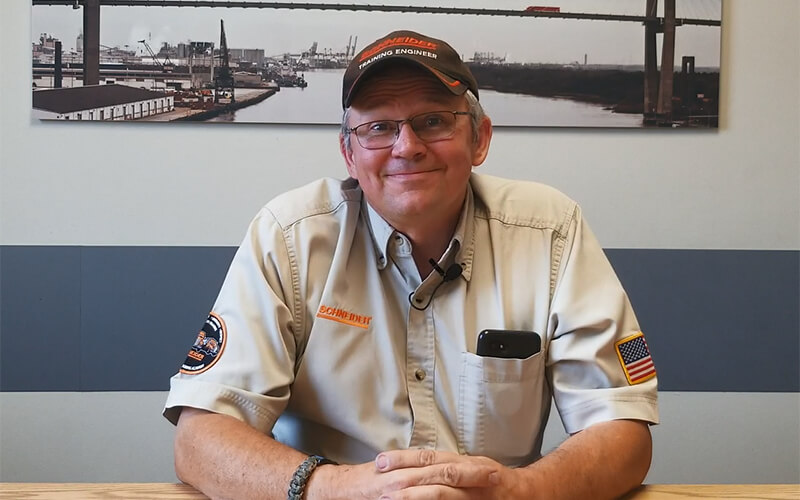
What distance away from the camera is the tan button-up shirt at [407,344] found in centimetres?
140

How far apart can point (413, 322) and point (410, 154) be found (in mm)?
324

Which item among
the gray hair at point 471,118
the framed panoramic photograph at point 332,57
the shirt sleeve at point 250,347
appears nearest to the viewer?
the shirt sleeve at point 250,347

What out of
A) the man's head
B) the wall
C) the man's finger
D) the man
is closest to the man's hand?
the man's finger

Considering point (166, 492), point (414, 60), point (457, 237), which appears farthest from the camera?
point (457, 237)

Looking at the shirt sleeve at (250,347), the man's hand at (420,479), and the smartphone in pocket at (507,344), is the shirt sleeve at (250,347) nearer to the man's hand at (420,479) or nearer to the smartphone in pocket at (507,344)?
the man's hand at (420,479)

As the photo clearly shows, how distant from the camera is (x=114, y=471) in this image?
2568 millimetres

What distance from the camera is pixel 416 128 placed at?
4.69 ft

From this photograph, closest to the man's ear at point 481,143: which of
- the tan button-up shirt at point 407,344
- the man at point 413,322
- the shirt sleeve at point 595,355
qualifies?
the man at point 413,322

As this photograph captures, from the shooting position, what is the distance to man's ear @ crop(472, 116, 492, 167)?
5.04 feet

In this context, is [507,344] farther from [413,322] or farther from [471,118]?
[471,118]

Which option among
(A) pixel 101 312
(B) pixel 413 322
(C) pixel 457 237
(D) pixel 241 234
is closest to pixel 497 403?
(B) pixel 413 322

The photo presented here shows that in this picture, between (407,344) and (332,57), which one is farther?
(332,57)

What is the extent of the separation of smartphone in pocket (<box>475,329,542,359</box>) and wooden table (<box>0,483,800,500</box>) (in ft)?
1.02

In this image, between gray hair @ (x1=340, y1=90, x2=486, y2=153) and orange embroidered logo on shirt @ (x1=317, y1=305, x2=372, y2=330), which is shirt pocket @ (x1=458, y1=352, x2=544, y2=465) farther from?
gray hair @ (x1=340, y1=90, x2=486, y2=153)
